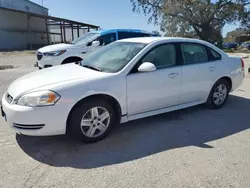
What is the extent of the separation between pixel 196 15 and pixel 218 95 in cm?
3038

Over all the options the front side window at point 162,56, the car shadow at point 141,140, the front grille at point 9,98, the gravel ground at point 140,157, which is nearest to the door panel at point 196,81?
the front side window at point 162,56

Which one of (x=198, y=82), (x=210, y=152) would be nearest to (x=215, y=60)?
(x=198, y=82)

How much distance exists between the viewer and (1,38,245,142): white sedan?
9.89ft

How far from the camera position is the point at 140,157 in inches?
119

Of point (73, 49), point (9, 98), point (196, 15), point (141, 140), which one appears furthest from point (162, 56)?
point (196, 15)

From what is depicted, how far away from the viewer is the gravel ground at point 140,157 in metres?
2.56

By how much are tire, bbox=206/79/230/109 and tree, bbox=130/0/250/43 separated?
2855cm

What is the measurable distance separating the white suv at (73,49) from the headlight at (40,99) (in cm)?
503

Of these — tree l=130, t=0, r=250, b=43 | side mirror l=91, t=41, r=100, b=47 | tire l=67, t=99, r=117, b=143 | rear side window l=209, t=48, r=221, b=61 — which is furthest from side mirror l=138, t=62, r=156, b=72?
tree l=130, t=0, r=250, b=43

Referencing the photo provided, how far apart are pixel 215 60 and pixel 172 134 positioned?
2066mm

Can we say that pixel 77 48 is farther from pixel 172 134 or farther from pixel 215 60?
pixel 172 134

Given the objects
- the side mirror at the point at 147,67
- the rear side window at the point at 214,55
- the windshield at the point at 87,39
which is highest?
the windshield at the point at 87,39

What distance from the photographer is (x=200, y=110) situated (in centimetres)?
488

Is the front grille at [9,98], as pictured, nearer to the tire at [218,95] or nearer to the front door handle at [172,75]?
the front door handle at [172,75]
